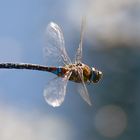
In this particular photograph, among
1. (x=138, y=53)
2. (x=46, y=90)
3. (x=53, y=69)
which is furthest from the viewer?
(x=138, y=53)

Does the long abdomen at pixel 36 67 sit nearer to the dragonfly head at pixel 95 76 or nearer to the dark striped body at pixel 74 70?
the dark striped body at pixel 74 70

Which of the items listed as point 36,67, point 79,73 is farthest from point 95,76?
point 36,67

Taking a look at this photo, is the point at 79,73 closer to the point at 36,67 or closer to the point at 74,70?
the point at 74,70

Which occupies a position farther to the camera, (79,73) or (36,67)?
(36,67)

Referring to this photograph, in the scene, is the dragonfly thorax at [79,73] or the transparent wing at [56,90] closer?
the transparent wing at [56,90]

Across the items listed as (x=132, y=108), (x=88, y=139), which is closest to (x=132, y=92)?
(x=132, y=108)

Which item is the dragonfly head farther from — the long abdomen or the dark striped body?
the long abdomen

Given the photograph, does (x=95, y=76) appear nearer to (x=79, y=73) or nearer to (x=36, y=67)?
(x=79, y=73)

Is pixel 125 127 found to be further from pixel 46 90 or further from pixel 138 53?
pixel 46 90
